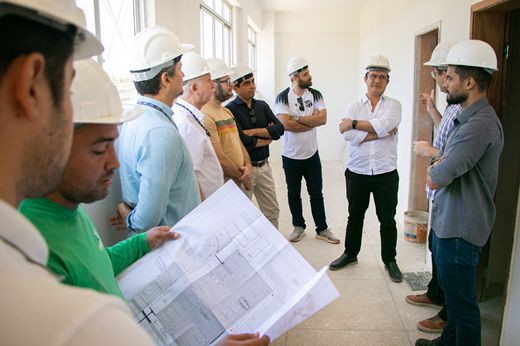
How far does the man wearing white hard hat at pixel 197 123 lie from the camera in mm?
2170

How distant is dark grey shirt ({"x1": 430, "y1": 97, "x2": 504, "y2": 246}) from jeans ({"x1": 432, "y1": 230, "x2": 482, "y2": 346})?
6 cm

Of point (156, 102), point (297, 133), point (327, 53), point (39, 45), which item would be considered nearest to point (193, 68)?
point (156, 102)

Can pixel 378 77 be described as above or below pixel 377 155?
above

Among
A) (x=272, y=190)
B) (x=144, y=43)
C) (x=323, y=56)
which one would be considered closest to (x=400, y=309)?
(x=272, y=190)

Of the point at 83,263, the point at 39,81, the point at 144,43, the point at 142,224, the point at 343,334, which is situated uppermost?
the point at 144,43

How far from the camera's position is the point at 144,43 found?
1734 mm

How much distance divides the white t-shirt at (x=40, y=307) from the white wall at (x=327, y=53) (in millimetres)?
9137

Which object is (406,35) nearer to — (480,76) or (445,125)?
(445,125)

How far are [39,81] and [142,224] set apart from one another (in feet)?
3.83

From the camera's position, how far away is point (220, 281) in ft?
3.36

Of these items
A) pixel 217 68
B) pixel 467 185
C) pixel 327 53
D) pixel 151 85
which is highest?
pixel 327 53

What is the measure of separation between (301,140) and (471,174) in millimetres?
2106

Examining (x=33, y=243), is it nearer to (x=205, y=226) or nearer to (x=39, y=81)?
(x=39, y=81)

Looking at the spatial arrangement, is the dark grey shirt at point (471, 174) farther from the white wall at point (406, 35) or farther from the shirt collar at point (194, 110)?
the shirt collar at point (194, 110)
